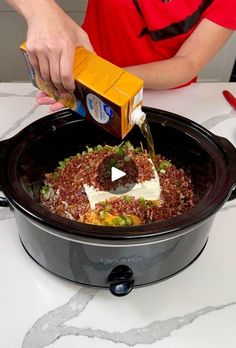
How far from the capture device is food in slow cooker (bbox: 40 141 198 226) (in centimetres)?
71

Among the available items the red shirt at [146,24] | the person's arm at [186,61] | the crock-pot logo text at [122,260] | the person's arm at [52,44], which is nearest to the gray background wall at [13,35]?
the red shirt at [146,24]

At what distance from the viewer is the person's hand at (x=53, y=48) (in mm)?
653

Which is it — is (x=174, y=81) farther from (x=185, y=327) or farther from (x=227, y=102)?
(x=185, y=327)

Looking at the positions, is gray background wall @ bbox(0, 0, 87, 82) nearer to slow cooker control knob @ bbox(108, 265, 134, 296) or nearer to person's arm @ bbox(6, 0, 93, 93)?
person's arm @ bbox(6, 0, 93, 93)

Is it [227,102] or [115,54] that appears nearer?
[227,102]

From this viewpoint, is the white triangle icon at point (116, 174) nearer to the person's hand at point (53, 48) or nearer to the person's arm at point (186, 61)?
the person's hand at point (53, 48)

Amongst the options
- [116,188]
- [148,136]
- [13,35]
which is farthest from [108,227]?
[13,35]

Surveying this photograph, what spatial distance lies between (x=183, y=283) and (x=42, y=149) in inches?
15.1

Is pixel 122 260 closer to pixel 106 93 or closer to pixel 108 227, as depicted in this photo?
pixel 108 227

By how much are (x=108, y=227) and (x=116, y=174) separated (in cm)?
21

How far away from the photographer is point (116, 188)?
0.74 m

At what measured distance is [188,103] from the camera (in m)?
1.13

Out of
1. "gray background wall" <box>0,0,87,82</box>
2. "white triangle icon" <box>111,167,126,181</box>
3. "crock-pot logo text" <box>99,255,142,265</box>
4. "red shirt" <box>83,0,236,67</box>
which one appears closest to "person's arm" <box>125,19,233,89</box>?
"red shirt" <box>83,0,236,67</box>

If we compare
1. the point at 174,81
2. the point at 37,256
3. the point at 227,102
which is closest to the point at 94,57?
the point at 37,256
